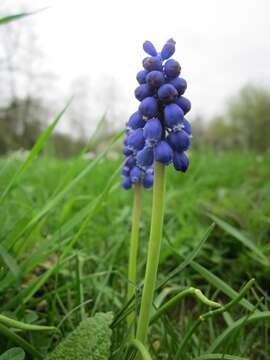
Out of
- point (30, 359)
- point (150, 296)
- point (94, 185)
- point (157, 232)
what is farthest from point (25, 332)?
point (94, 185)

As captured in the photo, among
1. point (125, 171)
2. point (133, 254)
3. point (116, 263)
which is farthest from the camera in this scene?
point (116, 263)

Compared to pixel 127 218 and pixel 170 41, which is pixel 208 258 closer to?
pixel 127 218

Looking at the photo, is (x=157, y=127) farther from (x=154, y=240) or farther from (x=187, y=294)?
(x=187, y=294)

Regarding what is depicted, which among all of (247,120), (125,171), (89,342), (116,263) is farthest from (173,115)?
(247,120)

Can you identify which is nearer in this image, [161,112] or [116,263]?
[161,112]

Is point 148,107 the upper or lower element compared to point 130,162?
upper

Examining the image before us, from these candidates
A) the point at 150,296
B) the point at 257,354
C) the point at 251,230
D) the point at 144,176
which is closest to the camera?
the point at 150,296

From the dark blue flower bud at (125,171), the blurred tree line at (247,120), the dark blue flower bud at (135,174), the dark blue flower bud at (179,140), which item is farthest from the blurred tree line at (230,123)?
the dark blue flower bud at (179,140)
